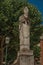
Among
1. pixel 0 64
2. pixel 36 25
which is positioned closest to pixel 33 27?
pixel 36 25

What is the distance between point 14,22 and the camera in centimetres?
3681

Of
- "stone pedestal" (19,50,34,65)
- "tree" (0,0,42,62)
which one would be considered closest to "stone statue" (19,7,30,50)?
"stone pedestal" (19,50,34,65)

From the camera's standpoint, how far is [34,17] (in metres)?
38.4

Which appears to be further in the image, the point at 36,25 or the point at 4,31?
the point at 36,25

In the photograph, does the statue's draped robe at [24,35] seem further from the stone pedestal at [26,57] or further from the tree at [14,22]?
the tree at [14,22]

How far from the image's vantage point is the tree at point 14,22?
3541 centimetres

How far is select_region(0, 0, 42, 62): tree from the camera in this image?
1394 inches

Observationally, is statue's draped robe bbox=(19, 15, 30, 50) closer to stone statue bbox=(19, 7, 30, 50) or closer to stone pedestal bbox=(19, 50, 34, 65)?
stone statue bbox=(19, 7, 30, 50)

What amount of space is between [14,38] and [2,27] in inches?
75.4

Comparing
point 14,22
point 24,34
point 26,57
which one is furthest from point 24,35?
point 14,22

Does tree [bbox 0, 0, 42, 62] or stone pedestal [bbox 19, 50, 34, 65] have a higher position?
tree [bbox 0, 0, 42, 62]

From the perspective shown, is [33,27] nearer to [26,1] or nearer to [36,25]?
[36,25]

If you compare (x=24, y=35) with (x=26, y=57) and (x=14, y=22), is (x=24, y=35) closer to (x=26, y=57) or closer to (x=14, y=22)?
(x=26, y=57)

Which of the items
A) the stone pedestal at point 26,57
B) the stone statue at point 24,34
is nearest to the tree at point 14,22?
the stone statue at point 24,34
